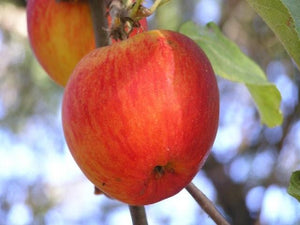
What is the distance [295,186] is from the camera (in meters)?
0.63

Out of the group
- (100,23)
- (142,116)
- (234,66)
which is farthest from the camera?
(234,66)

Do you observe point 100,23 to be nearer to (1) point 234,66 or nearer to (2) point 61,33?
(2) point 61,33

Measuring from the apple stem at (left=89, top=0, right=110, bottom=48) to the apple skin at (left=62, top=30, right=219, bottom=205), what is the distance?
9 centimetres

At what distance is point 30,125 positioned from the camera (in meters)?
2.99

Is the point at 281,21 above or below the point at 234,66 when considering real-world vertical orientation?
A: above

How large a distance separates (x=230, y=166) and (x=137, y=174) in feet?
7.21

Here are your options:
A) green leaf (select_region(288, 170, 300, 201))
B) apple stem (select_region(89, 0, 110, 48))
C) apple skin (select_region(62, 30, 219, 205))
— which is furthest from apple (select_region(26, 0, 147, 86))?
green leaf (select_region(288, 170, 300, 201))

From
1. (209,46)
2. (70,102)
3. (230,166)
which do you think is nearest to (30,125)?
(230,166)

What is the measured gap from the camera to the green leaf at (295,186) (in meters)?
0.62

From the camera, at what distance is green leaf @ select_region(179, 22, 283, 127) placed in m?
0.96

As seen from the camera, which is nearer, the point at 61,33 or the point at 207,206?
the point at 207,206

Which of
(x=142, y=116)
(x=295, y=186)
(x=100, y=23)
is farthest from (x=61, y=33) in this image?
(x=295, y=186)

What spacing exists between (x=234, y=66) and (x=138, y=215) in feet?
1.31

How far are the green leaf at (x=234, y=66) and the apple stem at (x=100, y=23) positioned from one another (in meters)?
0.29
